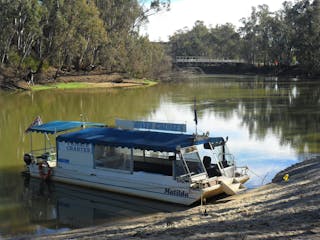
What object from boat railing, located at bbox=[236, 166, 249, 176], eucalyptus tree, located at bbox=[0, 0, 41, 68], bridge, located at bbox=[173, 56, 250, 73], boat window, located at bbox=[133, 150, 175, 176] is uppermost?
eucalyptus tree, located at bbox=[0, 0, 41, 68]

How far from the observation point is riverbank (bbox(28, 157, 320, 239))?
384 inches

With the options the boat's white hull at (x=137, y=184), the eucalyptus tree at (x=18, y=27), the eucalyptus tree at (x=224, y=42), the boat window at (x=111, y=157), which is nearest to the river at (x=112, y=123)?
the boat's white hull at (x=137, y=184)

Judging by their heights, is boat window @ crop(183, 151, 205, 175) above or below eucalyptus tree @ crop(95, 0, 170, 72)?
below

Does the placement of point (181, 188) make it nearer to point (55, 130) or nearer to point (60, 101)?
point (55, 130)

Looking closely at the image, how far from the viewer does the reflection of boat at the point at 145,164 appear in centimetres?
1694

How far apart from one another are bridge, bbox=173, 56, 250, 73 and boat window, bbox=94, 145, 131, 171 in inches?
5137

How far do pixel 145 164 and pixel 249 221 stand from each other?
8.80 metres

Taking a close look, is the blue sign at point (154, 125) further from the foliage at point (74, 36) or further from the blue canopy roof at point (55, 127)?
the foliage at point (74, 36)

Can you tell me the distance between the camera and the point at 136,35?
104438mm

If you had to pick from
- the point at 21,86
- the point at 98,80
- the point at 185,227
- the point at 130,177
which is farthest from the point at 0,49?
the point at 185,227

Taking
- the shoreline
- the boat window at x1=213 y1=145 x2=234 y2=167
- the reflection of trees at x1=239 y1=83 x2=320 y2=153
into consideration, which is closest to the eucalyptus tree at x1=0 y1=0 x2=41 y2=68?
the shoreline

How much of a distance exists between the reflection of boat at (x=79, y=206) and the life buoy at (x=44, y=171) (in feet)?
2.64

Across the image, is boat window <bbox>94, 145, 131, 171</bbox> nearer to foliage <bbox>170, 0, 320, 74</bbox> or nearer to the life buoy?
the life buoy

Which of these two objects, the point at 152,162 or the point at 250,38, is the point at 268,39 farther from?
the point at 152,162
